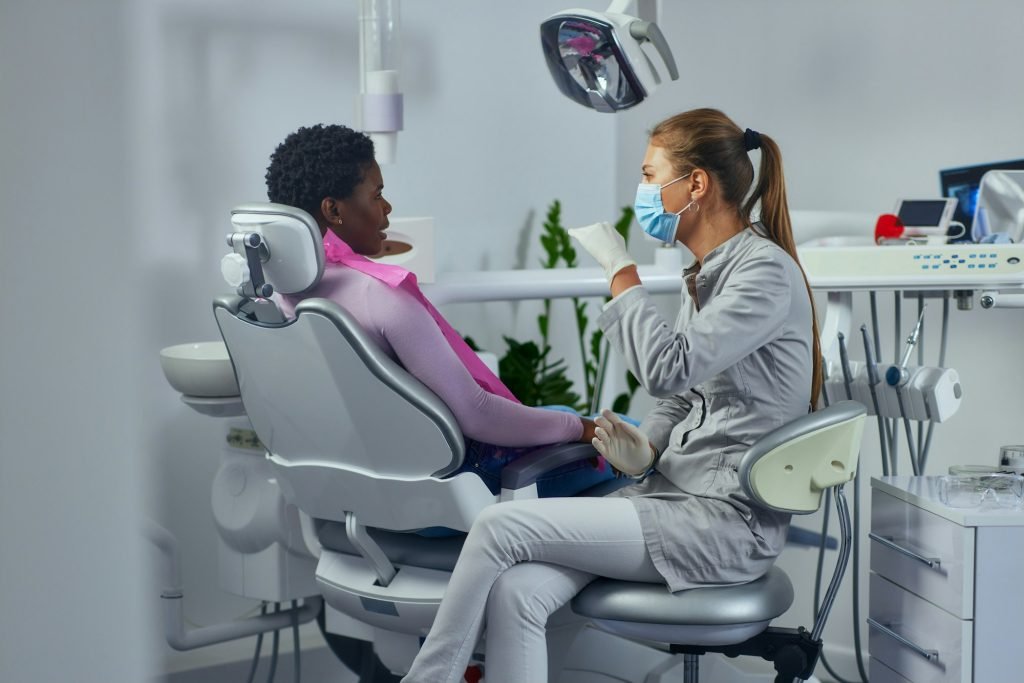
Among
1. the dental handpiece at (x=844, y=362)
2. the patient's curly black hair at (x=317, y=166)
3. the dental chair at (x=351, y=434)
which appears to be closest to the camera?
the dental chair at (x=351, y=434)

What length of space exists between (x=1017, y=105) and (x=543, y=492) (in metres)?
1.46

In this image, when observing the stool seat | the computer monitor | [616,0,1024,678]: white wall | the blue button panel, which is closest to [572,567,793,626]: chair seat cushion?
the stool seat

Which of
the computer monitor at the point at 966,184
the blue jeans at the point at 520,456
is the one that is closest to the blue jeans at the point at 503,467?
the blue jeans at the point at 520,456

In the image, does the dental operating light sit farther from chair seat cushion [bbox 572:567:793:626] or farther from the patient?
chair seat cushion [bbox 572:567:793:626]

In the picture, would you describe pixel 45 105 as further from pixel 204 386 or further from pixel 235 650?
pixel 235 650

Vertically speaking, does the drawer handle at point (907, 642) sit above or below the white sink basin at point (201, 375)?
below

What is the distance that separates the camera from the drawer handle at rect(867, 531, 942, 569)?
1.89 metres

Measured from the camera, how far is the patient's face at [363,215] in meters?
2.14

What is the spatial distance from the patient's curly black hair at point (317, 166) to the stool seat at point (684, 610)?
2.96ft

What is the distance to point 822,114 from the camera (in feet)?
9.50

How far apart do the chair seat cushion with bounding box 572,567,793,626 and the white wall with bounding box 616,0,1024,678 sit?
116 centimetres

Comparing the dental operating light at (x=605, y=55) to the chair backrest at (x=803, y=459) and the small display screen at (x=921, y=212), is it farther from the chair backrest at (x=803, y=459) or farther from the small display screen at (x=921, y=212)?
the chair backrest at (x=803, y=459)

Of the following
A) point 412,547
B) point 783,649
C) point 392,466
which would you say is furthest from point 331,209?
point 783,649

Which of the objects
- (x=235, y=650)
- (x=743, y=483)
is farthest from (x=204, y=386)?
(x=743, y=483)
